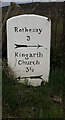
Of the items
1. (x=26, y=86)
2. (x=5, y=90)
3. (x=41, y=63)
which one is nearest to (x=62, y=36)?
(x=41, y=63)

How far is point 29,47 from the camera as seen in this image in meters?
3.92

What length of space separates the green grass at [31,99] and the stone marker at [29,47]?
0.48 ft

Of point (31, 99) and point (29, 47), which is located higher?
point (29, 47)

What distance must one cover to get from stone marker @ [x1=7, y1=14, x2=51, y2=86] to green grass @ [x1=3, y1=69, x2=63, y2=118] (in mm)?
146

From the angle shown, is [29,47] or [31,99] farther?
[29,47]

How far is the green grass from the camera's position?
3191 mm

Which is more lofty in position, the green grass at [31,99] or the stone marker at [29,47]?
the stone marker at [29,47]

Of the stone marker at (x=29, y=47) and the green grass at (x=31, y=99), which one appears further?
the stone marker at (x=29, y=47)

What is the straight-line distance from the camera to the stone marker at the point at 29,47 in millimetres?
3889

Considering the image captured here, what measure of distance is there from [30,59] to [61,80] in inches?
18.9

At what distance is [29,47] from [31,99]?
2.52 feet

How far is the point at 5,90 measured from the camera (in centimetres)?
354

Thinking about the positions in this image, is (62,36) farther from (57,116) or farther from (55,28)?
(57,116)

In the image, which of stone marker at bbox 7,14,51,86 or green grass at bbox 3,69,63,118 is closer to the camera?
green grass at bbox 3,69,63,118
